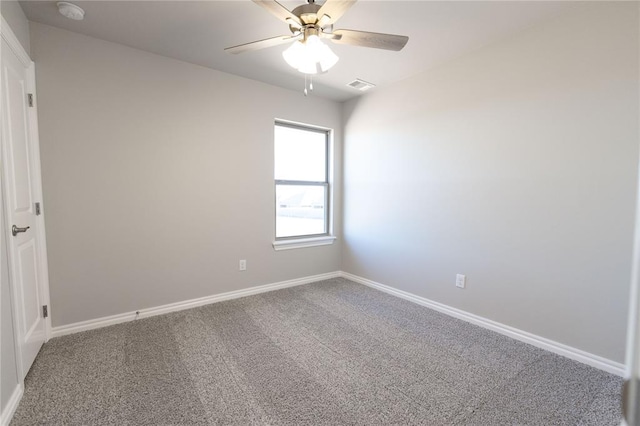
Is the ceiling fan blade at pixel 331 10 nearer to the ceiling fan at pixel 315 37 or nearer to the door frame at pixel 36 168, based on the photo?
the ceiling fan at pixel 315 37

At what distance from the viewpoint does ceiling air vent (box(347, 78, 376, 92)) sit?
3.26 metres

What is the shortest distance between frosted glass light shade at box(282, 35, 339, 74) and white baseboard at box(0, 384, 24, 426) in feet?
8.07

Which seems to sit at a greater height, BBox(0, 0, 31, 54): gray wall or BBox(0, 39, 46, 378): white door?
BBox(0, 0, 31, 54): gray wall

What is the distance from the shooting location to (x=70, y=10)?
6.53 feet

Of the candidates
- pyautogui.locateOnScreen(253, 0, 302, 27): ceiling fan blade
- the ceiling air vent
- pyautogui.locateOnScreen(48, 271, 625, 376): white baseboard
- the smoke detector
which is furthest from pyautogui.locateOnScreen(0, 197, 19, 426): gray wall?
the ceiling air vent

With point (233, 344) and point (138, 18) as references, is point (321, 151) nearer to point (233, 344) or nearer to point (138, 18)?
point (138, 18)

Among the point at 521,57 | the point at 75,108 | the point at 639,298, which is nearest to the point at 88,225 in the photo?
the point at 75,108

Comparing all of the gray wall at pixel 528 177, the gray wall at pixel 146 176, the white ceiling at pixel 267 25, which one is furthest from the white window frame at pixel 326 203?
the white ceiling at pixel 267 25

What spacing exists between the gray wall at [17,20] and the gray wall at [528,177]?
319cm

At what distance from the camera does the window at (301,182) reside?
3631 mm

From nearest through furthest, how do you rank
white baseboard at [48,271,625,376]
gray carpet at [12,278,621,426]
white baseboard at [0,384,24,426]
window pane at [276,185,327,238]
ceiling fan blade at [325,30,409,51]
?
white baseboard at [0,384,24,426]
gray carpet at [12,278,621,426]
ceiling fan blade at [325,30,409,51]
white baseboard at [48,271,625,376]
window pane at [276,185,327,238]

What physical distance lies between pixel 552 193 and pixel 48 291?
4.06 m

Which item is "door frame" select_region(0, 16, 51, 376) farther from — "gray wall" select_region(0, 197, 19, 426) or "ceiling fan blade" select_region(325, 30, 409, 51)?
"ceiling fan blade" select_region(325, 30, 409, 51)

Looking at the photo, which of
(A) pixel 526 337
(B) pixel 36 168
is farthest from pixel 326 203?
(B) pixel 36 168
